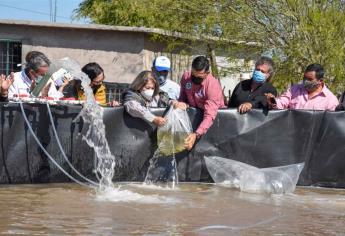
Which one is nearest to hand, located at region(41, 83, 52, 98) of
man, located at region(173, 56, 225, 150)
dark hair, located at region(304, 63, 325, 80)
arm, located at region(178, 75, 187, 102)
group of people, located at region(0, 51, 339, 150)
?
group of people, located at region(0, 51, 339, 150)

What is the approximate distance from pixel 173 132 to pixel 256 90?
123 centimetres

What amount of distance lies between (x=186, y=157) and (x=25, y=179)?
197cm

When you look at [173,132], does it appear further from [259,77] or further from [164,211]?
[164,211]

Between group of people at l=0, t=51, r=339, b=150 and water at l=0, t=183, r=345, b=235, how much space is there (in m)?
0.97

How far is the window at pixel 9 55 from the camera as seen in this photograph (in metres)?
16.3

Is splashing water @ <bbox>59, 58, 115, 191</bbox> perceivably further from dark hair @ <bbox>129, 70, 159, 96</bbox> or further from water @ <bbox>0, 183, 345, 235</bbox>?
dark hair @ <bbox>129, 70, 159, 96</bbox>

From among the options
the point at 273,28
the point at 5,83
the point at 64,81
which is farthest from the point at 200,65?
the point at 273,28

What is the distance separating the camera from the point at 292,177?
29.1 feet

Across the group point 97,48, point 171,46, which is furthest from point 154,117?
point 97,48

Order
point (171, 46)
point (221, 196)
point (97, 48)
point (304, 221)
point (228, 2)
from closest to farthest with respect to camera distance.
→ point (304, 221) < point (221, 196) < point (228, 2) < point (171, 46) < point (97, 48)

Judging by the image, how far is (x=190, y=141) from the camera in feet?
29.4

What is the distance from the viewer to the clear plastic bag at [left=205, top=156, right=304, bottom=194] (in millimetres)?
8719

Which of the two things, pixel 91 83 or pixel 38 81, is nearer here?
pixel 38 81

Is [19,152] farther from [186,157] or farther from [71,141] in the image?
[186,157]
